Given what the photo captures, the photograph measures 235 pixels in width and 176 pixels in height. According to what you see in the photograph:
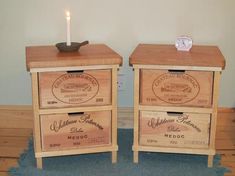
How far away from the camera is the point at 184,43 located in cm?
197

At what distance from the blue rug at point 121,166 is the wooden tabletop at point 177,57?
0.49m

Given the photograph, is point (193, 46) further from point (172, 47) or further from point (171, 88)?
point (171, 88)

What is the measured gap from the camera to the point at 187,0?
84.0 inches

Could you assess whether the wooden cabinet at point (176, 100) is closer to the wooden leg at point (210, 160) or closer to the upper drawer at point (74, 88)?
the wooden leg at point (210, 160)

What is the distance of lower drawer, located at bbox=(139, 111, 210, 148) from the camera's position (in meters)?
1.85

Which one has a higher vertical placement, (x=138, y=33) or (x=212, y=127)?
(x=138, y=33)

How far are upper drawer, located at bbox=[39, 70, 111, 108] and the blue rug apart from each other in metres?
0.30

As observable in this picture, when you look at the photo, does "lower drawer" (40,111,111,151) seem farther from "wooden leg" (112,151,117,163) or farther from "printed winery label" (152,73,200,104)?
"printed winery label" (152,73,200,104)

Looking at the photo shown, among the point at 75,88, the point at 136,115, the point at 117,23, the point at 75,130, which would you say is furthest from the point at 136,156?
the point at 117,23

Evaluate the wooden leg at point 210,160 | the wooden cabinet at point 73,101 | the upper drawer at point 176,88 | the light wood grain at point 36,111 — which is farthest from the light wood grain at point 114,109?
the wooden leg at point 210,160

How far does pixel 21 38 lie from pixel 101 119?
0.69m

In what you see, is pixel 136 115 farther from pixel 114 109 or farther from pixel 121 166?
pixel 121 166

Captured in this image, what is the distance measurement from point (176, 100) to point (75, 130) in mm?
480

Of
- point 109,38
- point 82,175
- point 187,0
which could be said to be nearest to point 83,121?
point 82,175
